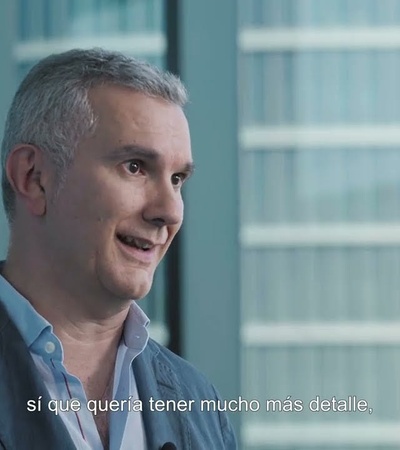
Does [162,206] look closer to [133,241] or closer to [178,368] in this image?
[133,241]

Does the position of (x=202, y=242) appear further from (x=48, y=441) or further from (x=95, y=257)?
(x=48, y=441)

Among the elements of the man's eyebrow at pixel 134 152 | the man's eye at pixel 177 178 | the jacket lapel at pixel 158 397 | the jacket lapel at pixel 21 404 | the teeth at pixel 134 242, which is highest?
the man's eyebrow at pixel 134 152

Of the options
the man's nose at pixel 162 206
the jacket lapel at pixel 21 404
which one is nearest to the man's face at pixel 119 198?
the man's nose at pixel 162 206

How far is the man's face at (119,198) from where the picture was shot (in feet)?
3.89

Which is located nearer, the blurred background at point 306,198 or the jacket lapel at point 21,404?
the jacket lapel at point 21,404

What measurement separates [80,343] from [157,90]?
1.19 feet

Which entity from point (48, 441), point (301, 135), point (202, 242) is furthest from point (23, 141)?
point (301, 135)

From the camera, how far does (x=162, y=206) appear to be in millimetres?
1192

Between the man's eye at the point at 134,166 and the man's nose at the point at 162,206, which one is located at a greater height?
the man's eye at the point at 134,166

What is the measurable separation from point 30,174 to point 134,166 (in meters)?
0.15

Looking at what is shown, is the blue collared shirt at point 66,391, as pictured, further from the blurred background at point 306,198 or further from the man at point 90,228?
the blurred background at point 306,198

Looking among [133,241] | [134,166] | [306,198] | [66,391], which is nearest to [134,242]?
[133,241]

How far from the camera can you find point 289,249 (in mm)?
1956

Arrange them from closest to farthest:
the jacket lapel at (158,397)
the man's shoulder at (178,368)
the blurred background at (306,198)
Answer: the jacket lapel at (158,397) → the man's shoulder at (178,368) → the blurred background at (306,198)
